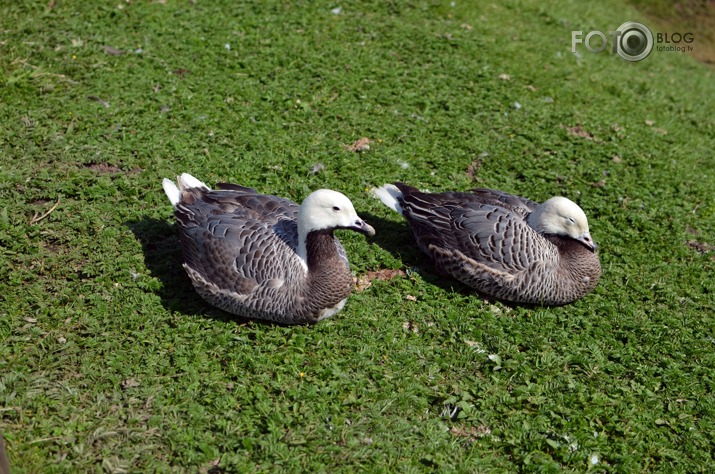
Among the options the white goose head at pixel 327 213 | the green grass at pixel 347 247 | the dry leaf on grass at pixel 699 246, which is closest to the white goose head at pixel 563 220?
the green grass at pixel 347 247

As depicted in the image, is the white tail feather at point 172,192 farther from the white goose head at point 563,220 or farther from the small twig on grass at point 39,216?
the white goose head at point 563,220

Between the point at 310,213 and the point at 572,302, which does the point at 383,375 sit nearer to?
the point at 310,213

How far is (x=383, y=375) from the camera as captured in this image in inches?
197

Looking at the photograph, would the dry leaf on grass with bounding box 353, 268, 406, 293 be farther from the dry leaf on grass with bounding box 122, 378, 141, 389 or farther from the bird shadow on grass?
the dry leaf on grass with bounding box 122, 378, 141, 389

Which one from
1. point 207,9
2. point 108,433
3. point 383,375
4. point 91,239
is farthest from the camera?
point 207,9

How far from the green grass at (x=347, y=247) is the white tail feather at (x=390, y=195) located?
0.24 metres

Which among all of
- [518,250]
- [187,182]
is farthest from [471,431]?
[187,182]

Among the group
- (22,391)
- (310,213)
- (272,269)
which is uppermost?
(310,213)

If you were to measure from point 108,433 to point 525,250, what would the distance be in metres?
3.52

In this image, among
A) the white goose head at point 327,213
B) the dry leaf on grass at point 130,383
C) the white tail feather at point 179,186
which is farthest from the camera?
the white tail feather at point 179,186

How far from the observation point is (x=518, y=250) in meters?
5.69

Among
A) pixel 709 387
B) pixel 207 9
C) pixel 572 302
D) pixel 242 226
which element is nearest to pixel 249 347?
pixel 242 226

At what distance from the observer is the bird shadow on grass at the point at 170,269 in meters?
5.38

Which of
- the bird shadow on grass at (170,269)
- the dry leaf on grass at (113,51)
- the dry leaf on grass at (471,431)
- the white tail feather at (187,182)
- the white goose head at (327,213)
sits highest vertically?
the white goose head at (327,213)
